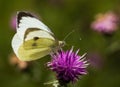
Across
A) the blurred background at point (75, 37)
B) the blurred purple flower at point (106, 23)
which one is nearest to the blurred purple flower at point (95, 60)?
the blurred background at point (75, 37)

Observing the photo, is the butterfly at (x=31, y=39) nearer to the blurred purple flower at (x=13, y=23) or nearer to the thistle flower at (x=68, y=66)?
the thistle flower at (x=68, y=66)

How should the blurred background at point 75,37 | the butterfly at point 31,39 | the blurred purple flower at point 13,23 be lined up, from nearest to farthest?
the butterfly at point 31,39, the blurred background at point 75,37, the blurred purple flower at point 13,23

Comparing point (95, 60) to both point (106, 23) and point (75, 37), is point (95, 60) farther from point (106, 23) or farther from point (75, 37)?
point (106, 23)

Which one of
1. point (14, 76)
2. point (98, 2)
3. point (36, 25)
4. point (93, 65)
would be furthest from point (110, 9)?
point (36, 25)

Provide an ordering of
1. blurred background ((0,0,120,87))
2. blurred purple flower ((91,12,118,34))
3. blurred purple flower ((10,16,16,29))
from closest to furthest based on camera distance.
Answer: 1. blurred background ((0,0,120,87))
2. blurred purple flower ((91,12,118,34))
3. blurred purple flower ((10,16,16,29))

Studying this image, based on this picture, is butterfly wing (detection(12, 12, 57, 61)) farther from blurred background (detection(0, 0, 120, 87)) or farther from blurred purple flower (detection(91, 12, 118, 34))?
blurred purple flower (detection(91, 12, 118, 34))

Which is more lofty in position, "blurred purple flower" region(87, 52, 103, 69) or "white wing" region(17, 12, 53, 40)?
"white wing" region(17, 12, 53, 40)

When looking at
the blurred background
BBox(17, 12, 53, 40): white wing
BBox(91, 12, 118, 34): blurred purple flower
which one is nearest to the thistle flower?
BBox(17, 12, 53, 40): white wing
